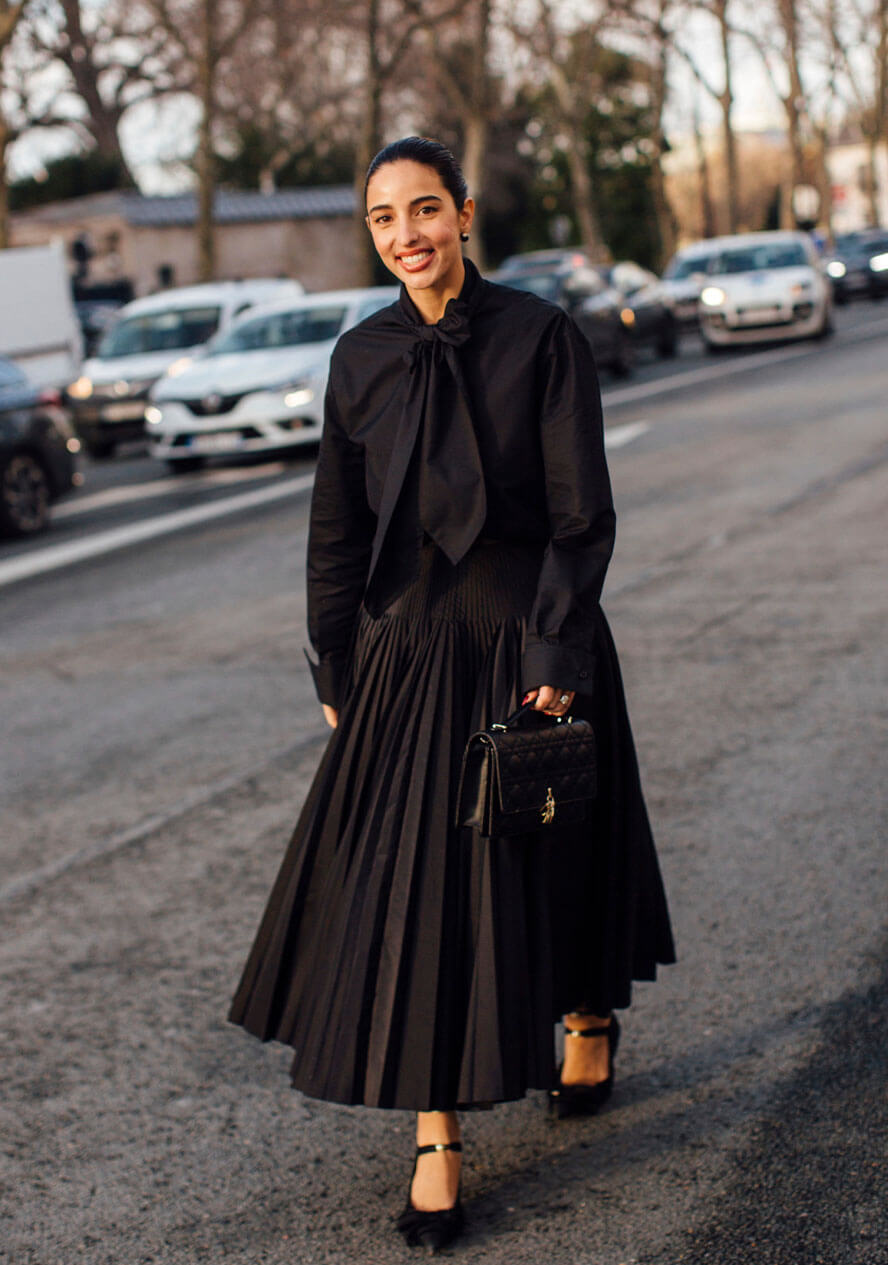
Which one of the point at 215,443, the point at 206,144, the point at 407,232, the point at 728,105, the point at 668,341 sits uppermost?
the point at 728,105

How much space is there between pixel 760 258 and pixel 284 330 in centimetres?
1171

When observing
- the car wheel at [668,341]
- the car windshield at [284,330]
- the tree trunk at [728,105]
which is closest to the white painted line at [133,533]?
the car windshield at [284,330]

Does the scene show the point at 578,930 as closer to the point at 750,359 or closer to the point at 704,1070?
the point at 704,1070

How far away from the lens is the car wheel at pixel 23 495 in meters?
12.8

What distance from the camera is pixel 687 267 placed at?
30.1 m

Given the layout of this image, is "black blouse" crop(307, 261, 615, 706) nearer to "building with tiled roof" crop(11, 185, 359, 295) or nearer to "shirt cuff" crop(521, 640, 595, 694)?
"shirt cuff" crop(521, 640, 595, 694)

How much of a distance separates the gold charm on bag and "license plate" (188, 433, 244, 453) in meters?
13.2

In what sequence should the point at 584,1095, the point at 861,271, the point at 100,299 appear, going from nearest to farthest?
→ the point at 584,1095 → the point at 100,299 → the point at 861,271

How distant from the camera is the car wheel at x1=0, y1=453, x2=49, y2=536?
42.1ft

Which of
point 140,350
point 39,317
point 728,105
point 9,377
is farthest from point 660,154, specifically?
point 9,377

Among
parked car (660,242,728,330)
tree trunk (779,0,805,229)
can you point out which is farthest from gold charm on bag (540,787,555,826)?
tree trunk (779,0,805,229)

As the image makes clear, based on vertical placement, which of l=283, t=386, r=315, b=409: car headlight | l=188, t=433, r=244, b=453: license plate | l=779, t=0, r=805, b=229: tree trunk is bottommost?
l=188, t=433, r=244, b=453: license plate

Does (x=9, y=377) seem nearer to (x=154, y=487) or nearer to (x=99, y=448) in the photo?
(x=154, y=487)

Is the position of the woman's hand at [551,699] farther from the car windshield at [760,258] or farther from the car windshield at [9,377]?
the car windshield at [760,258]
